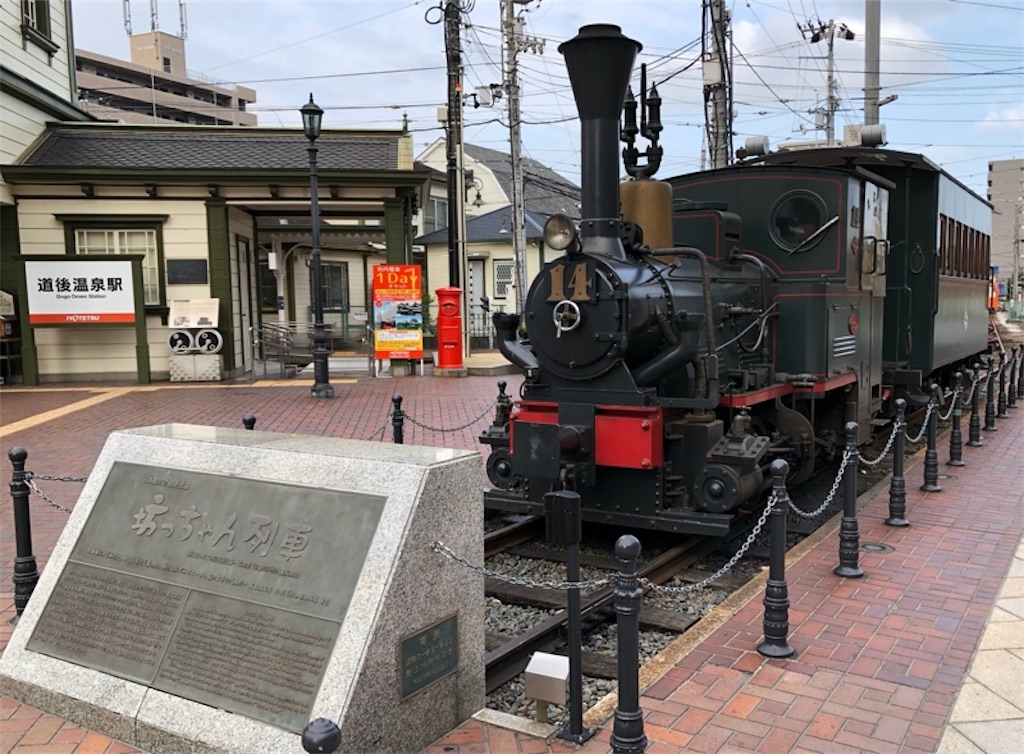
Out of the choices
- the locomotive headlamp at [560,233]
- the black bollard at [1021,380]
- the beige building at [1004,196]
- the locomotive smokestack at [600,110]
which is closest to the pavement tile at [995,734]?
the locomotive headlamp at [560,233]

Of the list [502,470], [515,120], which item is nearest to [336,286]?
[515,120]

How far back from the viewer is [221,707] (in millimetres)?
3230

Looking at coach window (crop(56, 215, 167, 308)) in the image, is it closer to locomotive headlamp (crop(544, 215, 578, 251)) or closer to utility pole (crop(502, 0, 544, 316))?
utility pole (crop(502, 0, 544, 316))

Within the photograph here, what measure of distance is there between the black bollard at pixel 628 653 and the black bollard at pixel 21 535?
337 centimetres

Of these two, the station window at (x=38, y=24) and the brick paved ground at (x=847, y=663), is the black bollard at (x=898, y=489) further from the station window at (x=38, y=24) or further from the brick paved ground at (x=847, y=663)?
the station window at (x=38, y=24)

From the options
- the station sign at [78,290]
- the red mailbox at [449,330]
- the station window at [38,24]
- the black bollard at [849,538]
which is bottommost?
the black bollard at [849,538]

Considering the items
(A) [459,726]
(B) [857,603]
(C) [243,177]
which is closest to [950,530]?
(B) [857,603]

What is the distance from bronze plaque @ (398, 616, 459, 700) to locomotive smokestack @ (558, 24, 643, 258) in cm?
331

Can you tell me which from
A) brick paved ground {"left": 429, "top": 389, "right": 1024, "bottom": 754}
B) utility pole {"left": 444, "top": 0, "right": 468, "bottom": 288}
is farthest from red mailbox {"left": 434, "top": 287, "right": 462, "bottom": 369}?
brick paved ground {"left": 429, "top": 389, "right": 1024, "bottom": 754}

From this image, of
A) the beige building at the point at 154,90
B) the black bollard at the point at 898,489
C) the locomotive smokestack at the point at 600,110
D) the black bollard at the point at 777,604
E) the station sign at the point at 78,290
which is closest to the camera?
the black bollard at the point at 777,604

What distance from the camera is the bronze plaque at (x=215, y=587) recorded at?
3.23m

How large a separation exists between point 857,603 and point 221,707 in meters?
3.62

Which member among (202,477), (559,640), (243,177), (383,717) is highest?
(243,177)

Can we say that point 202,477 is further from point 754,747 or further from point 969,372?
point 969,372
